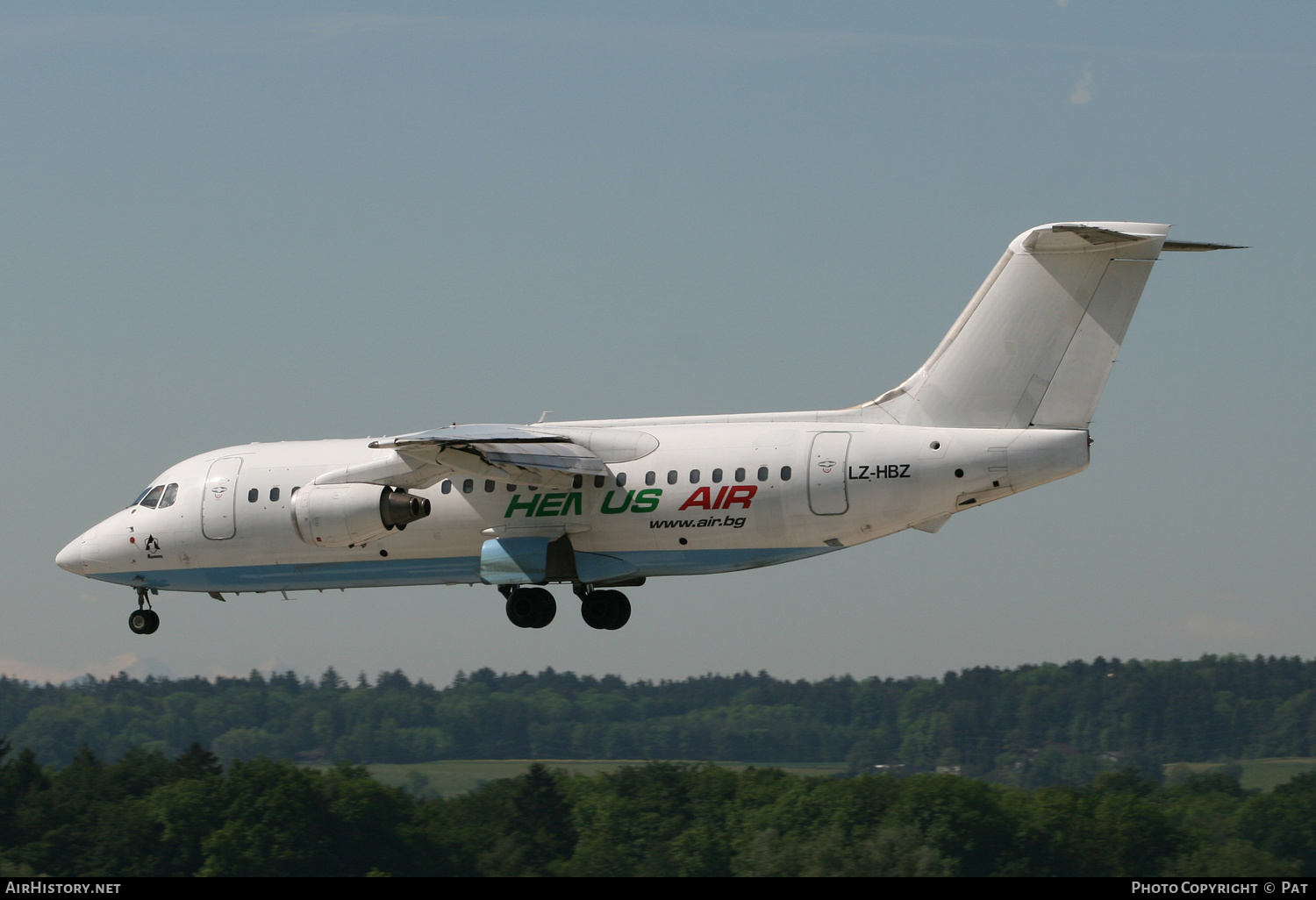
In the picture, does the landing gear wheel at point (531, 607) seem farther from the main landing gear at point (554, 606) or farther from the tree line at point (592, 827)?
the tree line at point (592, 827)

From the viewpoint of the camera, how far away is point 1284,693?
226ft

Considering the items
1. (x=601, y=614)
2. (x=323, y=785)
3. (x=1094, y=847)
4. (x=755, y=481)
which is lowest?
(x=1094, y=847)

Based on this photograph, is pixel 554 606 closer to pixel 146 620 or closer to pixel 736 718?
pixel 146 620

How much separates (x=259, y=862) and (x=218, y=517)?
44.7 feet

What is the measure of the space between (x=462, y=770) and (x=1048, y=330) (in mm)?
32699

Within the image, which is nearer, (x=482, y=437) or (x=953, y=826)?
(x=482, y=437)

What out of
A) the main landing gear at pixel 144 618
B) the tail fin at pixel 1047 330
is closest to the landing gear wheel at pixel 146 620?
the main landing gear at pixel 144 618

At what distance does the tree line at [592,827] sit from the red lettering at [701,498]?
13.6 metres

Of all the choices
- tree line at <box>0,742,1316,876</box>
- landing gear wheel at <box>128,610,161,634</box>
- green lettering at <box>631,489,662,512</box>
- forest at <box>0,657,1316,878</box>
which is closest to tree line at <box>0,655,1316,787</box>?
forest at <box>0,657,1316,878</box>

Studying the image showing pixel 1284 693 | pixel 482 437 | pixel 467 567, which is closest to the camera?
pixel 482 437

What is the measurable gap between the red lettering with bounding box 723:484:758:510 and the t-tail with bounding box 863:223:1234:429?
A: 2.41 meters

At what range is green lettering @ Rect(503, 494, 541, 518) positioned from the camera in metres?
23.7

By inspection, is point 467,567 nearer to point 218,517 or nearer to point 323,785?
point 218,517

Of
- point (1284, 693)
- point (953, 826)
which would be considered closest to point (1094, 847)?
point (953, 826)
